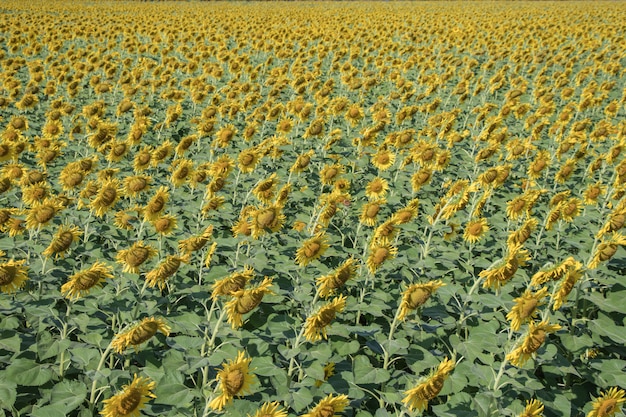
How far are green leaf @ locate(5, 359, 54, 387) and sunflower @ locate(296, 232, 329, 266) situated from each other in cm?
184

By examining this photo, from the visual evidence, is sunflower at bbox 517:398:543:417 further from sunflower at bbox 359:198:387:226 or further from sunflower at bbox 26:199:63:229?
sunflower at bbox 26:199:63:229

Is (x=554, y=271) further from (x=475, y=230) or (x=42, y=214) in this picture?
(x=42, y=214)

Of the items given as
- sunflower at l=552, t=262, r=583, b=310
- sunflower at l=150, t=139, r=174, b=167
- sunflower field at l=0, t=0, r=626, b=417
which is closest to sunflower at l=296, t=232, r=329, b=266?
sunflower field at l=0, t=0, r=626, b=417

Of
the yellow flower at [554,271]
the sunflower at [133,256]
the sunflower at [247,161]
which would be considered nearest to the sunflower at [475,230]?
the yellow flower at [554,271]

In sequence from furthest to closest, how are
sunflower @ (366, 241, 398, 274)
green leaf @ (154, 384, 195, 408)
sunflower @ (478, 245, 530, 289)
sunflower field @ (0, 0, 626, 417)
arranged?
sunflower @ (366, 241, 398, 274)
sunflower @ (478, 245, 530, 289)
sunflower field @ (0, 0, 626, 417)
green leaf @ (154, 384, 195, 408)

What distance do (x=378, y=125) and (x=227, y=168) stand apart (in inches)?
101

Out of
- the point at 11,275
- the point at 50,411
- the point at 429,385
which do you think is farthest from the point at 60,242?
the point at 429,385

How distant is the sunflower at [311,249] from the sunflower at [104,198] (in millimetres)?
1909

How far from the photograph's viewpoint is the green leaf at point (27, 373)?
2.78 meters

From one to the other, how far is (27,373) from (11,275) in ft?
2.20

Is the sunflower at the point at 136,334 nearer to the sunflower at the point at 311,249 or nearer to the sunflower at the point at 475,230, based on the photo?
the sunflower at the point at 311,249

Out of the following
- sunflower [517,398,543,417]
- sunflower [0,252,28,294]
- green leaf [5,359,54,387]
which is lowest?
sunflower [517,398,543,417]

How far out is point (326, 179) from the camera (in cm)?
527

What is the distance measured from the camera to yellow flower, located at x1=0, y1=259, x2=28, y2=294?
307 cm
